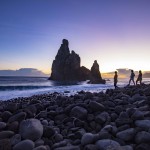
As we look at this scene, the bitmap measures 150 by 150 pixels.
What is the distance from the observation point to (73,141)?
19.9 ft

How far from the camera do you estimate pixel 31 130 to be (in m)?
6.08

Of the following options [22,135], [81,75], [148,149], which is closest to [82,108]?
[22,135]

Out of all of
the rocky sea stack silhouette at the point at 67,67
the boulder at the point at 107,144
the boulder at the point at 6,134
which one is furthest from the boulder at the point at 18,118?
the rocky sea stack silhouette at the point at 67,67

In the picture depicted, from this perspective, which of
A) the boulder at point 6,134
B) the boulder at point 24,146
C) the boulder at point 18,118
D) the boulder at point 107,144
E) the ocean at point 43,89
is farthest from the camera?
the ocean at point 43,89

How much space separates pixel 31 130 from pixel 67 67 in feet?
323

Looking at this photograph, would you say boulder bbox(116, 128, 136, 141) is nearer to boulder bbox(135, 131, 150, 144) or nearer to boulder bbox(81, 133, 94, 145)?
boulder bbox(135, 131, 150, 144)

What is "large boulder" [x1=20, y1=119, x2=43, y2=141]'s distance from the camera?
602 cm

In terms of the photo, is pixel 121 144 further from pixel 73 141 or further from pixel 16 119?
pixel 16 119

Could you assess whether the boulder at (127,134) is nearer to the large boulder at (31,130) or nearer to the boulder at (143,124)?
the boulder at (143,124)

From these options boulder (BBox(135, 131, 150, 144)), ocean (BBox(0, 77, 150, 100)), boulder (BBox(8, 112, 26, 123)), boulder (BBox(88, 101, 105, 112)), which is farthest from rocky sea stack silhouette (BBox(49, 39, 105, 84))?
boulder (BBox(135, 131, 150, 144))

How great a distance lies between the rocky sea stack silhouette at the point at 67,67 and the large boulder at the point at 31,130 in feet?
288

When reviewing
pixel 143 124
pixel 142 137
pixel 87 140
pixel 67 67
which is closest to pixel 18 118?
pixel 87 140

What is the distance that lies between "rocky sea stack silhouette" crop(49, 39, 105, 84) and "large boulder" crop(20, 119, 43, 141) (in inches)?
3453

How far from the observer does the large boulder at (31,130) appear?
19.7 feet
